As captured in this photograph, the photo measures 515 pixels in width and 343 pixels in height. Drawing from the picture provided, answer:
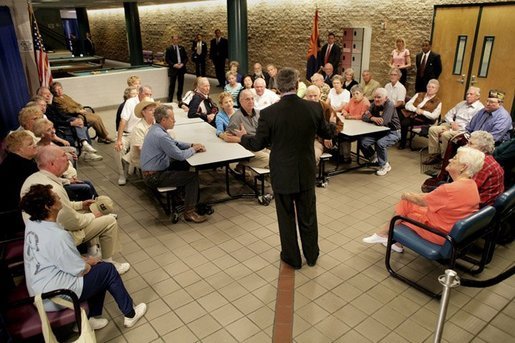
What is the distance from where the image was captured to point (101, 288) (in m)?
2.84

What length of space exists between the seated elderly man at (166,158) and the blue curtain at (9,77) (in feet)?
9.92

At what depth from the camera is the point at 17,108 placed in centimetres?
647

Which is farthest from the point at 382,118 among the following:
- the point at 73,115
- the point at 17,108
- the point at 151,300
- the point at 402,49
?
the point at 17,108

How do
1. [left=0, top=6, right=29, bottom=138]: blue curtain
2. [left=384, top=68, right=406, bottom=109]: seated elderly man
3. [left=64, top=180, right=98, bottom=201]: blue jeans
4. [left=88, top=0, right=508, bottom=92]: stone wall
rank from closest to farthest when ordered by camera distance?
[left=64, top=180, right=98, bottom=201]: blue jeans → [left=0, top=6, right=29, bottom=138]: blue curtain → [left=384, top=68, right=406, bottom=109]: seated elderly man → [left=88, top=0, right=508, bottom=92]: stone wall

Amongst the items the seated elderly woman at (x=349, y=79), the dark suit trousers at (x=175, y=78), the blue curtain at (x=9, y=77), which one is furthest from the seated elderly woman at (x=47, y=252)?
the dark suit trousers at (x=175, y=78)

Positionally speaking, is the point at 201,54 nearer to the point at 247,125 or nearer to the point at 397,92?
the point at 397,92

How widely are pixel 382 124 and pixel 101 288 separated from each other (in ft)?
15.2

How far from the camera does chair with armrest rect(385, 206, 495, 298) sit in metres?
3.00

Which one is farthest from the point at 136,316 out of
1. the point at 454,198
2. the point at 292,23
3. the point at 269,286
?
the point at 292,23

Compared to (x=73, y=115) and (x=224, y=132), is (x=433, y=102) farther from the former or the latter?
(x=73, y=115)

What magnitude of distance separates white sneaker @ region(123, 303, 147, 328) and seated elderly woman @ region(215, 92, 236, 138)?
8.95 feet

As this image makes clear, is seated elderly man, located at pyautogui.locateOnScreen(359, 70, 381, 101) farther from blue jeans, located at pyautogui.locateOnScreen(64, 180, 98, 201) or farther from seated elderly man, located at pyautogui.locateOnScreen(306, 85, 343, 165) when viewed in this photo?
blue jeans, located at pyautogui.locateOnScreen(64, 180, 98, 201)

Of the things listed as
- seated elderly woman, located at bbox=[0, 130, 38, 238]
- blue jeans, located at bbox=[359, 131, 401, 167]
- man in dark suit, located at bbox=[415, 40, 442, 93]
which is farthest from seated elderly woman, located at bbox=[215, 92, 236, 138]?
man in dark suit, located at bbox=[415, 40, 442, 93]

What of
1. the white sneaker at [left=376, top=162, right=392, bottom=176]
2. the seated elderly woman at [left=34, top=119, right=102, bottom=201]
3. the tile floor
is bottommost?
the tile floor
